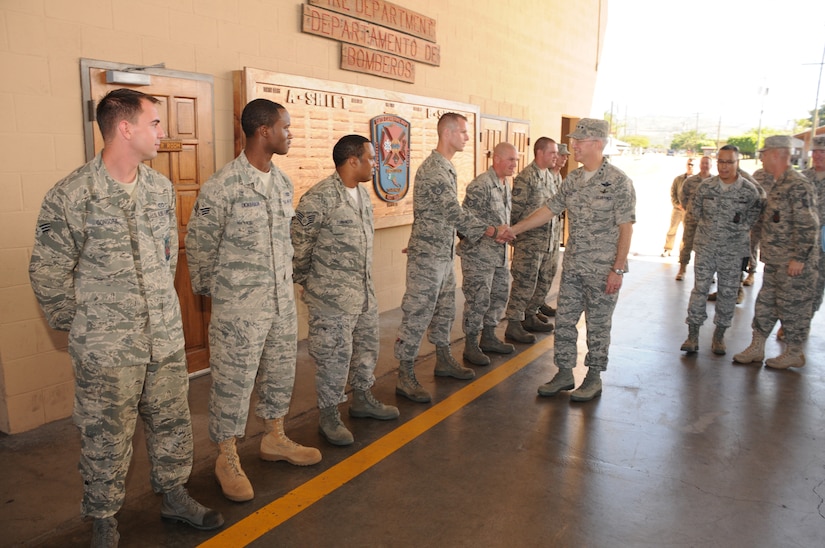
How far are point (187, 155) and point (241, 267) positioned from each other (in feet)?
6.39

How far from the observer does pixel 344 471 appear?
3.62 m

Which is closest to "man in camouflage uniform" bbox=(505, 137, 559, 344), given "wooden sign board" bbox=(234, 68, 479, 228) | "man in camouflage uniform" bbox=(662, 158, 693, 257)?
"wooden sign board" bbox=(234, 68, 479, 228)

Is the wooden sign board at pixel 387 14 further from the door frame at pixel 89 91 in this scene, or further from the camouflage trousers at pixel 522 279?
the camouflage trousers at pixel 522 279

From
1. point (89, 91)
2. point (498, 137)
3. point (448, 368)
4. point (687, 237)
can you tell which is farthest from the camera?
point (498, 137)

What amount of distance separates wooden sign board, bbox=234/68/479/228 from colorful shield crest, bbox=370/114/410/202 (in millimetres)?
76

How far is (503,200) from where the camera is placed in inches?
224

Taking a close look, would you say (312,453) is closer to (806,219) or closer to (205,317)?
(205,317)

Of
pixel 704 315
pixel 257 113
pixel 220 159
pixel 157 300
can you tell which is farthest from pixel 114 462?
pixel 704 315

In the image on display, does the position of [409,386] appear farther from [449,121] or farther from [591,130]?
[591,130]

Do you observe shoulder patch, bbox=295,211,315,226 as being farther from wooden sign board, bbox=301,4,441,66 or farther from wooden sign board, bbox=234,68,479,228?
wooden sign board, bbox=301,4,441,66

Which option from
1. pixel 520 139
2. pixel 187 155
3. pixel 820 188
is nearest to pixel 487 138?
pixel 520 139

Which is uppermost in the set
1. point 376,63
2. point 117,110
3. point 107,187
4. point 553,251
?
point 376,63

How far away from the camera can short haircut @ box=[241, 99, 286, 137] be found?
3.24 metres

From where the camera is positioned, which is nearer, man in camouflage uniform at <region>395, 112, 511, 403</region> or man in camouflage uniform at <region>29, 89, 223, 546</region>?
man in camouflage uniform at <region>29, 89, 223, 546</region>
